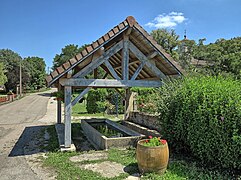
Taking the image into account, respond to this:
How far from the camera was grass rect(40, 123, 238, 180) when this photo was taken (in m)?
5.09

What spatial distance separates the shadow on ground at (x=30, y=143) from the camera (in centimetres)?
771

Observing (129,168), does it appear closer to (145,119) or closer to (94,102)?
(145,119)

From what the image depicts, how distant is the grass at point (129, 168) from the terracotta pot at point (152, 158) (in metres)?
0.15

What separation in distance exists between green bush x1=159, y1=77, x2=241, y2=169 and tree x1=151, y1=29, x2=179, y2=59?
106 feet

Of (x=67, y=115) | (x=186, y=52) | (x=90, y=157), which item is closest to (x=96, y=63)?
(x=67, y=115)

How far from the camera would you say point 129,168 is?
5.72 meters

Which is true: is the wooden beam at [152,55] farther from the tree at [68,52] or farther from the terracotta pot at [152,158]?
the tree at [68,52]

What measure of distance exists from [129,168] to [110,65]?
3.77 metres

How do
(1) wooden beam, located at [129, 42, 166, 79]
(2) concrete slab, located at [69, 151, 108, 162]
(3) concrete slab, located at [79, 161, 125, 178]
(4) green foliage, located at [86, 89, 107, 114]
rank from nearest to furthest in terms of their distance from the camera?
(3) concrete slab, located at [79, 161, 125, 178] → (2) concrete slab, located at [69, 151, 108, 162] → (1) wooden beam, located at [129, 42, 166, 79] → (4) green foliage, located at [86, 89, 107, 114]

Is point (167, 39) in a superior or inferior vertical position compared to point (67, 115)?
superior

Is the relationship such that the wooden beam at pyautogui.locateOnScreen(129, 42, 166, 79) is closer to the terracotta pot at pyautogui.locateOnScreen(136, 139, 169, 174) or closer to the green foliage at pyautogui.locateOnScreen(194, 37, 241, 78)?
the terracotta pot at pyautogui.locateOnScreen(136, 139, 169, 174)

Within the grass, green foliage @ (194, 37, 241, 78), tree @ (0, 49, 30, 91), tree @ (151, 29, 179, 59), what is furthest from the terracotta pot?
tree @ (0, 49, 30, 91)

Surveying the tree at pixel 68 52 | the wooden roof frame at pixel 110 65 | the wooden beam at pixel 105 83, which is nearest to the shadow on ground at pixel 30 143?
the wooden roof frame at pixel 110 65

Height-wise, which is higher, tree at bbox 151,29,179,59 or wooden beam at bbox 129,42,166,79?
tree at bbox 151,29,179,59
